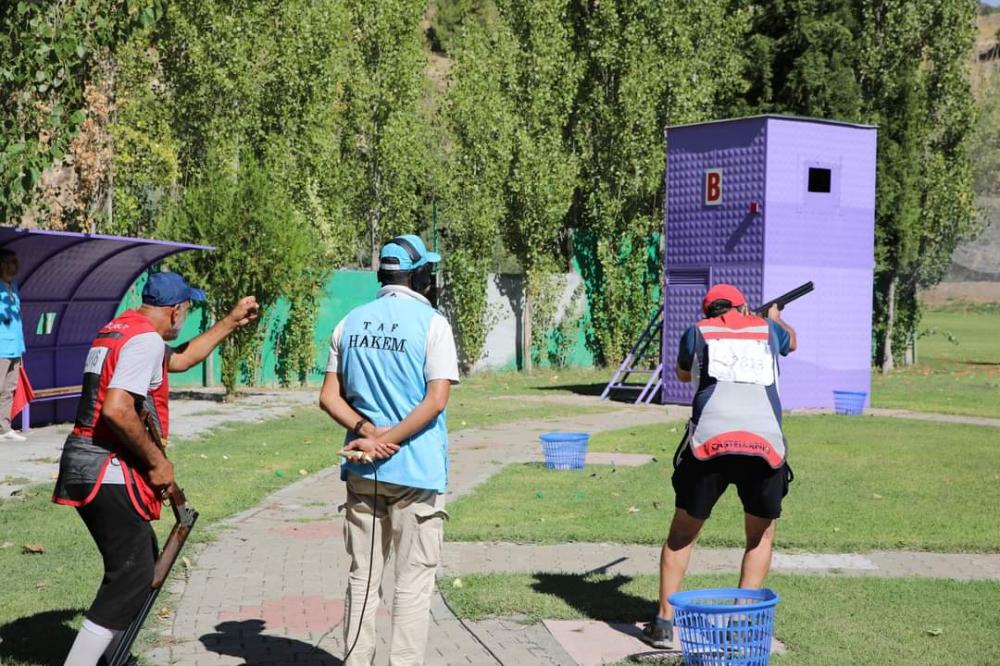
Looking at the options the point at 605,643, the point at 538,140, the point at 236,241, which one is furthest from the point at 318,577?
the point at 538,140

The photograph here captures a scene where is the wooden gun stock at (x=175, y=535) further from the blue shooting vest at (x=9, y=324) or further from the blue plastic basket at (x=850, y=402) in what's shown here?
the blue plastic basket at (x=850, y=402)

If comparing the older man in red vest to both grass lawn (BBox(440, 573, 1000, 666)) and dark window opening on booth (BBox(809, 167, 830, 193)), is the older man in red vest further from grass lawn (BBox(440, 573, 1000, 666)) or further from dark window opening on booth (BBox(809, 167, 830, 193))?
dark window opening on booth (BBox(809, 167, 830, 193))

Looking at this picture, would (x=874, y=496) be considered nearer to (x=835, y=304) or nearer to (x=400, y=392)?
(x=400, y=392)

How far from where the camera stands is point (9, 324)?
13555mm

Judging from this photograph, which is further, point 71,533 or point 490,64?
point 490,64

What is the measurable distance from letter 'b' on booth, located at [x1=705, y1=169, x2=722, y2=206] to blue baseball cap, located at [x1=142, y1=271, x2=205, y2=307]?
1692 centimetres

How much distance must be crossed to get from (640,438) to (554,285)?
1536cm

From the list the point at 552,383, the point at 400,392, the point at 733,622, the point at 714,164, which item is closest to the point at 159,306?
the point at 400,392

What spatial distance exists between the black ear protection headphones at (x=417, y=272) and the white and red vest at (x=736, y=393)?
5.51ft

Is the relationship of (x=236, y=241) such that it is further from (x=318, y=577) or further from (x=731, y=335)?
(x=731, y=335)

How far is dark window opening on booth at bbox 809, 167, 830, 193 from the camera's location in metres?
21.5

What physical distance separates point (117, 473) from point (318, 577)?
10.4 ft

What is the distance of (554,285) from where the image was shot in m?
32.1

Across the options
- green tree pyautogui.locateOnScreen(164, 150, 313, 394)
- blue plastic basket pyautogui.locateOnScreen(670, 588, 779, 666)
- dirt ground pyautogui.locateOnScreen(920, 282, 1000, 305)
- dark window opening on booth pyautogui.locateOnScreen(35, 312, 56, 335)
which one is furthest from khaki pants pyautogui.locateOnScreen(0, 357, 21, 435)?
dirt ground pyautogui.locateOnScreen(920, 282, 1000, 305)
